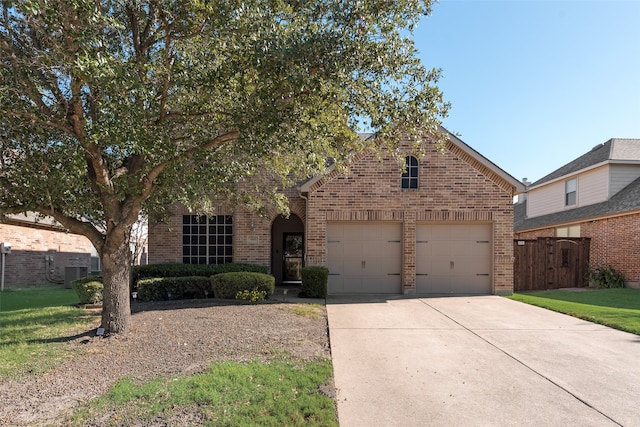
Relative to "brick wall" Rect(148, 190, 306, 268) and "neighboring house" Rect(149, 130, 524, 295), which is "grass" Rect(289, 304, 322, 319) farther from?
"brick wall" Rect(148, 190, 306, 268)

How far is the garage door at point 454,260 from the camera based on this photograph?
13.2 meters

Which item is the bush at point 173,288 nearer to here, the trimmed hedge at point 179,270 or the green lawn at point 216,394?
the trimmed hedge at point 179,270

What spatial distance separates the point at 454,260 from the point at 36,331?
36.4 feet

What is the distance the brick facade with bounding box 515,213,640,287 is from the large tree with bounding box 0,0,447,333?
1351 centimetres

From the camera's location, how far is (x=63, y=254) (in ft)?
64.3

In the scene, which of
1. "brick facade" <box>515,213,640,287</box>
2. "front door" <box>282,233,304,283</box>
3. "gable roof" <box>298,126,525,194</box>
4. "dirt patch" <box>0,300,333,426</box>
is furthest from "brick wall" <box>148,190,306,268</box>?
"brick facade" <box>515,213,640,287</box>

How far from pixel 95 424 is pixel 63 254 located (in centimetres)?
1862

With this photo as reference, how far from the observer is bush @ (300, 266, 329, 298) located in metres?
11.8

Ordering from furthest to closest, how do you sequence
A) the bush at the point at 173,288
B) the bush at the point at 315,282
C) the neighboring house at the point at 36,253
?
the neighboring house at the point at 36,253
the bush at the point at 315,282
the bush at the point at 173,288

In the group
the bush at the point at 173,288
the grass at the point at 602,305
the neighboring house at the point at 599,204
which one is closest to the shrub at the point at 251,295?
the bush at the point at 173,288

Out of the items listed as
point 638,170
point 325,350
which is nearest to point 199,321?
point 325,350

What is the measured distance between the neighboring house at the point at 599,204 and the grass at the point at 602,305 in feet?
6.64

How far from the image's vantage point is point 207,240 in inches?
550

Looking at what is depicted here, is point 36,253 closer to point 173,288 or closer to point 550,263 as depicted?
point 173,288
